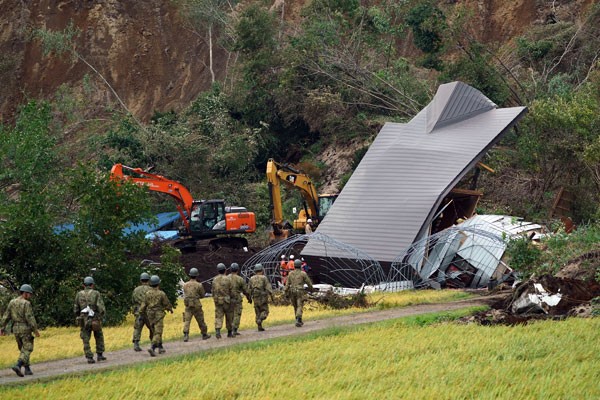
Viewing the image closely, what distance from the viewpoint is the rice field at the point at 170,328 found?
2234 cm

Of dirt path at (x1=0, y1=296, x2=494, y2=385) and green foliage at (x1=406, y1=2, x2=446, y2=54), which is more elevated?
green foliage at (x1=406, y1=2, x2=446, y2=54)

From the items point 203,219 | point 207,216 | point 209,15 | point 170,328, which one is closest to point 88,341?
point 170,328

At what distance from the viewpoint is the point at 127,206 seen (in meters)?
30.4

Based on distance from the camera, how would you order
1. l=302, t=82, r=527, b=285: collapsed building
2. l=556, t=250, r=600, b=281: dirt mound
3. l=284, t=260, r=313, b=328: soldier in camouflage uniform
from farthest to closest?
1. l=302, t=82, r=527, b=285: collapsed building
2. l=556, t=250, r=600, b=281: dirt mound
3. l=284, t=260, r=313, b=328: soldier in camouflage uniform

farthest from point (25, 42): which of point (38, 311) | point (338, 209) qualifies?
point (38, 311)

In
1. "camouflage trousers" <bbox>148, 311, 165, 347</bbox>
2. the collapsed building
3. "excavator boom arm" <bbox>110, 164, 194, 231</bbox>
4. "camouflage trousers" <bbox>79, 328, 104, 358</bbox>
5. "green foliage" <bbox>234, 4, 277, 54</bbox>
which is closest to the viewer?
"camouflage trousers" <bbox>79, 328, 104, 358</bbox>

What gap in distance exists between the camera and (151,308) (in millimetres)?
20906

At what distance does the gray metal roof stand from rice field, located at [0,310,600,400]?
14506mm

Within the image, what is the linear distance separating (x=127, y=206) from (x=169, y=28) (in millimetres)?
53259

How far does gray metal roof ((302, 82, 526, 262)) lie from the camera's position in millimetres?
35719

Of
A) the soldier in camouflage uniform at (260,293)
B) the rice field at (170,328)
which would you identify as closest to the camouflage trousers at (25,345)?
the rice field at (170,328)

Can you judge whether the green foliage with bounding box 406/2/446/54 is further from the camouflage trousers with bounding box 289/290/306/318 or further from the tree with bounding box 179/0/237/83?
the camouflage trousers with bounding box 289/290/306/318

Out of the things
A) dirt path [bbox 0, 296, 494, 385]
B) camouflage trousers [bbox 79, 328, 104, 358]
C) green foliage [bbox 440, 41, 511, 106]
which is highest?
green foliage [bbox 440, 41, 511, 106]

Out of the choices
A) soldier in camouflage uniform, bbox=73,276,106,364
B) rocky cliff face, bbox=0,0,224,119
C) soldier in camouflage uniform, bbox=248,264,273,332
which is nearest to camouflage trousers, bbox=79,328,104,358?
soldier in camouflage uniform, bbox=73,276,106,364
